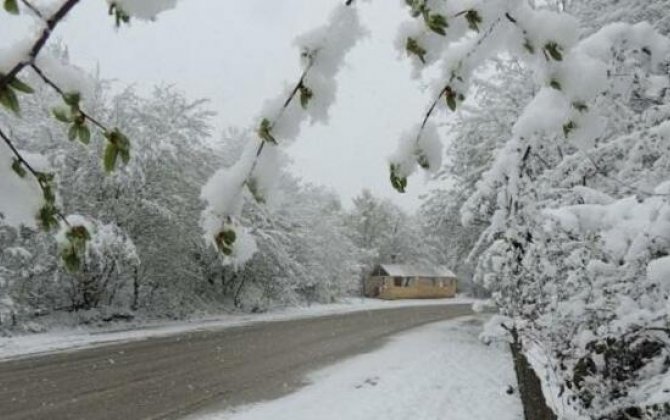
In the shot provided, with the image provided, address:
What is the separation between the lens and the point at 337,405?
9.12 m

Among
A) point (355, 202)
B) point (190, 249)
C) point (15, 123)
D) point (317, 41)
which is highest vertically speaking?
point (355, 202)

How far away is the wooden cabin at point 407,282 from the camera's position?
188ft

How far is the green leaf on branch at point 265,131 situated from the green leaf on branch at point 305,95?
103 mm

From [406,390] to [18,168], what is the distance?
378 inches

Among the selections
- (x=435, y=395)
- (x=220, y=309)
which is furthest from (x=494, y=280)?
(x=220, y=309)

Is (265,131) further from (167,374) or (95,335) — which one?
(95,335)

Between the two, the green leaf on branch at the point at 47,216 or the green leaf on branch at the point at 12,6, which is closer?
the green leaf on branch at the point at 12,6

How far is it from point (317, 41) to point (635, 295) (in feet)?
11.6

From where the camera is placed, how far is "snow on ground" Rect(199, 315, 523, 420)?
8.59 m

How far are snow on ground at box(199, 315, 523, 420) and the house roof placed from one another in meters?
42.0

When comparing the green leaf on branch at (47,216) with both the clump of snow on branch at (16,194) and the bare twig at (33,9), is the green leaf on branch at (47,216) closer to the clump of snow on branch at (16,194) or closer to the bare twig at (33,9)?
the clump of snow on branch at (16,194)

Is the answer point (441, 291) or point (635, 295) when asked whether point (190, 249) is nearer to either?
point (635, 295)

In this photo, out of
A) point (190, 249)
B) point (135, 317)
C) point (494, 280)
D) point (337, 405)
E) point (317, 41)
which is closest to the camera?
point (317, 41)

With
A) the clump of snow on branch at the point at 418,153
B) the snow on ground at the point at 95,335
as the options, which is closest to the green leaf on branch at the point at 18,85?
the clump of snow on branch at the point at 418,153
